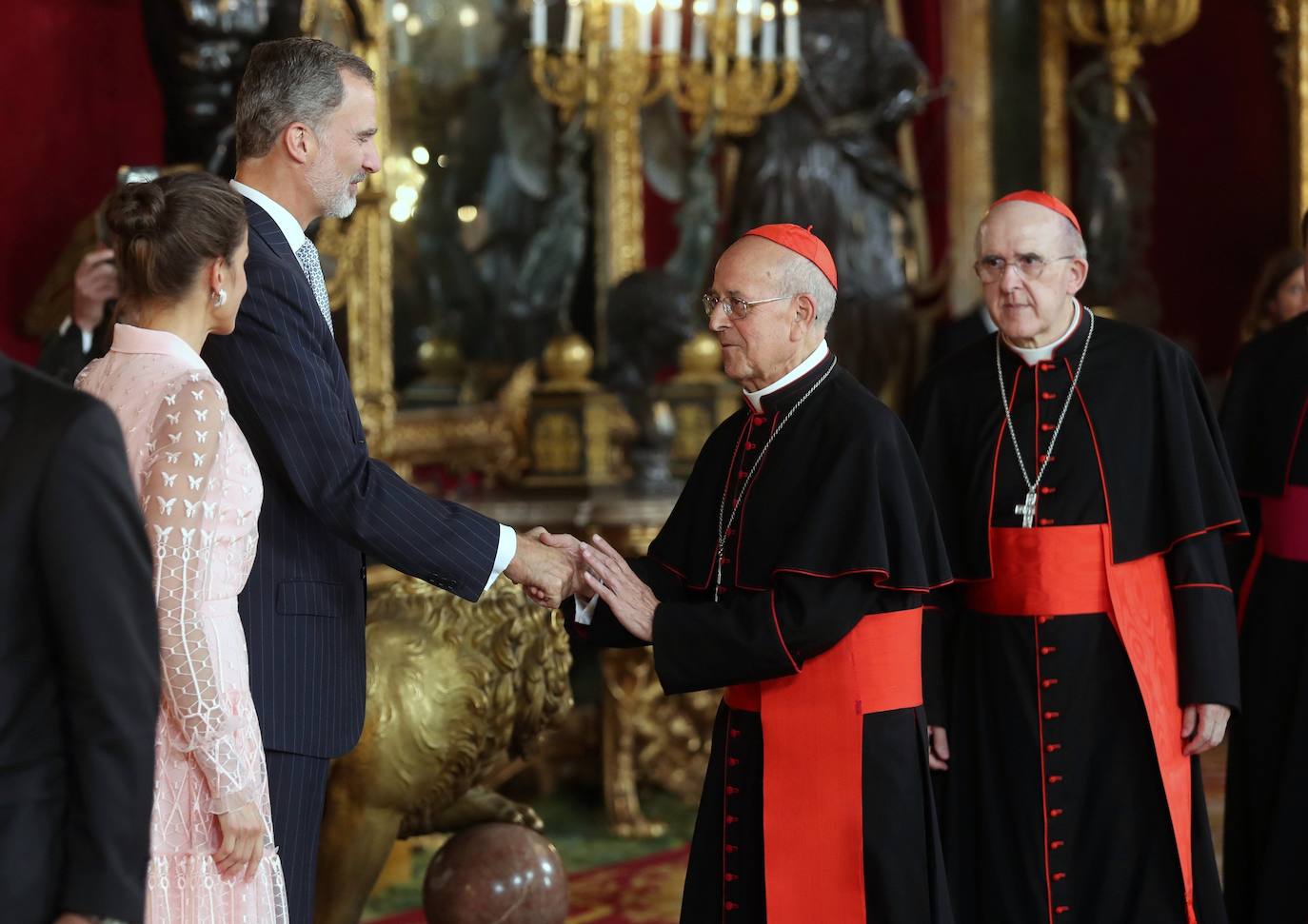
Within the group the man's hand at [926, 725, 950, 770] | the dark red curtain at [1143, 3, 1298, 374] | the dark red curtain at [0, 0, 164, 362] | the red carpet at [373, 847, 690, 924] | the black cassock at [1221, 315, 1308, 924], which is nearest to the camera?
the man's hand at [926, 725, 950, 770]

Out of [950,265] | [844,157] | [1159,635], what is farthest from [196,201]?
[950,265]

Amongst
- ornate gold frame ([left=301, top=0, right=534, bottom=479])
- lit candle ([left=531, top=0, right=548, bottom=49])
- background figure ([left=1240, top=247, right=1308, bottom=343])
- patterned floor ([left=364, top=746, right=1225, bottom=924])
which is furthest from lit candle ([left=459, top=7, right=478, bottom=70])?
background figure ([left=1240, top=247, right=1308, bottom=343])

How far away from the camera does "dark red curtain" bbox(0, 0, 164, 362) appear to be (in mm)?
4727

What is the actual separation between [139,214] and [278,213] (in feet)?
1.67

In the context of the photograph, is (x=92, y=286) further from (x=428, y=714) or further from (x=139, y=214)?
(x=139, y=214)

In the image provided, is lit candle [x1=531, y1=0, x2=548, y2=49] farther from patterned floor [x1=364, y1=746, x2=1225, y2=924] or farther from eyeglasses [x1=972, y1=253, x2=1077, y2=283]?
→ eyeglasses [x1=972, y1=253, x2=1077, y2=283]

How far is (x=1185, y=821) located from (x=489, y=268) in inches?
168

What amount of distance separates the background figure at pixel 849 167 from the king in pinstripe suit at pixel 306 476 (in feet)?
17.1

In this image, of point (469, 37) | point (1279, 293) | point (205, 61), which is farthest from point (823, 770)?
point (469, 37)

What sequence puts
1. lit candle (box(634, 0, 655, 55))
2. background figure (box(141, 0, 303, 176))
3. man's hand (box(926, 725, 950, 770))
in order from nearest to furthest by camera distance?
1. man's hand (box(926, 725, 950, 770))
2. background figure (box(141, 0, 303, 176))
3. lit candle (box(634, 0, 655, 55))

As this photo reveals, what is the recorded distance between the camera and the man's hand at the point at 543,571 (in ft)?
10.5

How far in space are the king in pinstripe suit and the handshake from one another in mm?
118

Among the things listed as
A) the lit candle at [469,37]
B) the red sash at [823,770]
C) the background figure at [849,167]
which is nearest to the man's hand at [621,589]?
the red sash at [823,770]

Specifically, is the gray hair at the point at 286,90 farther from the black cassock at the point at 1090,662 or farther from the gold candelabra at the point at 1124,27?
the gold candelabra at the point at 1124,27
